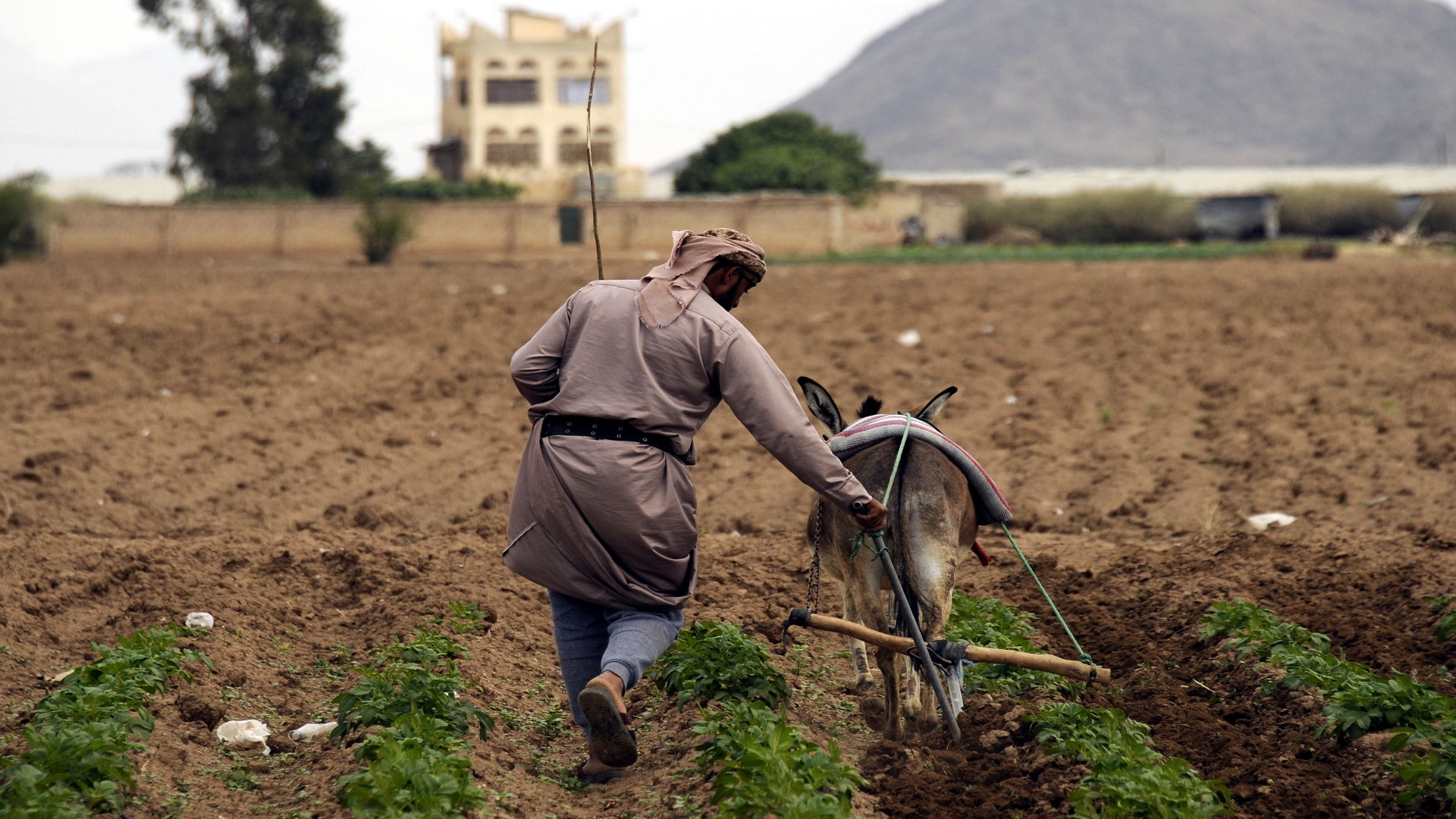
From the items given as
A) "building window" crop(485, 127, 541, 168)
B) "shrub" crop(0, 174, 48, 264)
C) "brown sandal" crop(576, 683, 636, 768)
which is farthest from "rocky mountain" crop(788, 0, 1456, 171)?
"brown sandal" crop(576, 683, 636, 768)

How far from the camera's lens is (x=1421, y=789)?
431 centimetres

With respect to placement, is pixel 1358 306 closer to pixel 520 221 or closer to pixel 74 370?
pixel 74 370

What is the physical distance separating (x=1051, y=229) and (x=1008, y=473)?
28865mm

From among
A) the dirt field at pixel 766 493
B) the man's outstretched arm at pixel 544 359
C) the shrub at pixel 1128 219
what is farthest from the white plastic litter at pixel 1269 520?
the shrub at pixel 1128 219

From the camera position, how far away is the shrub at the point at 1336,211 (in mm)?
36844

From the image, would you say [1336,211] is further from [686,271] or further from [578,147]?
[686,271]

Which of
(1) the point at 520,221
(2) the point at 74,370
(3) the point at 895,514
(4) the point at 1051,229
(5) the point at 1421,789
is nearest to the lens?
(5) the point at 1421,789

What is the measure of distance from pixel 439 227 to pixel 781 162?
45.9ft

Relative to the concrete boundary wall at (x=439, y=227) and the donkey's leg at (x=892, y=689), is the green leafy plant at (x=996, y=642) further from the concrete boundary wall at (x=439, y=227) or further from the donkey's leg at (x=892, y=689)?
the concrete boundary wall at (x=439, y=227)

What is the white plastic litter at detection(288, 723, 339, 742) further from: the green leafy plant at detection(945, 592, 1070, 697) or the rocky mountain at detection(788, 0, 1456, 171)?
the rocky mountain at detection(788, 0, 1456, 171)

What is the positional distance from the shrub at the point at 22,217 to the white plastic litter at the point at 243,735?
23659 mm

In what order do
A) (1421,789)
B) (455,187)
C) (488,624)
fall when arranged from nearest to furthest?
1. (1421,789)
2. (488,624)
3. (455,187)

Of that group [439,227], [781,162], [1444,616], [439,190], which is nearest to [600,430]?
[1444,616]

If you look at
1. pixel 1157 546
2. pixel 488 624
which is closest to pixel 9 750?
pixel 488 624
